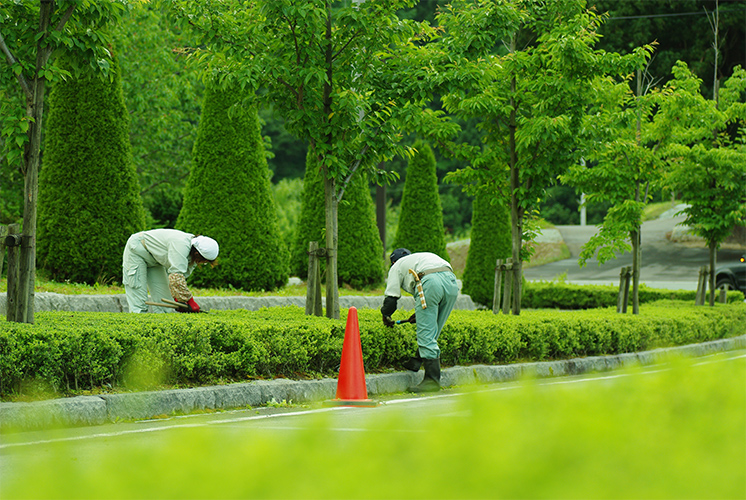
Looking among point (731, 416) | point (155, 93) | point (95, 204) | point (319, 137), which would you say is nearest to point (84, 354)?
point (319, 137)

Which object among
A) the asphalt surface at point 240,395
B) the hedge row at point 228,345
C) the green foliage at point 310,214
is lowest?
the asphalt surface at point 240,395

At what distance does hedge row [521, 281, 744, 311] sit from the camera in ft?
75.9

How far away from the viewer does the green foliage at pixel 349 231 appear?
18172 millimetres

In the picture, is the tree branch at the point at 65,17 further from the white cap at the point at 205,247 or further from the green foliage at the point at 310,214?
the green foliage at the point at 310,214

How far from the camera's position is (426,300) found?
30.0 ft

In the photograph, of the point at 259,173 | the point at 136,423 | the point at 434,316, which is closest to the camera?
the point at 136,423

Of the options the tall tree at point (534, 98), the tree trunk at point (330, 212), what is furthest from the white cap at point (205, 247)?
the tall tree at point (534, 98)

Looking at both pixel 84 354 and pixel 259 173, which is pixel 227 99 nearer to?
pixel 259 173

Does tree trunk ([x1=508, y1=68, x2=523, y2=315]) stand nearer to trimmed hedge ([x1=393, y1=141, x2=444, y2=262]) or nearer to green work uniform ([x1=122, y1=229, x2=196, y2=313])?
green work uniform ([x1=122, y1=229, x2=196, y2=313])

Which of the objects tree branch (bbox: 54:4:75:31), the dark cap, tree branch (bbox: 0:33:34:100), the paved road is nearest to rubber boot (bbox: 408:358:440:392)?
the dark cap

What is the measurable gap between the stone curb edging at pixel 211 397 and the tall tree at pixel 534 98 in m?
3.40

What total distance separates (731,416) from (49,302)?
10280mm

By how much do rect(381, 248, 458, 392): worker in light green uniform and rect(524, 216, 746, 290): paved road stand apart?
2364cm

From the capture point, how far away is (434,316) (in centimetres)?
922
